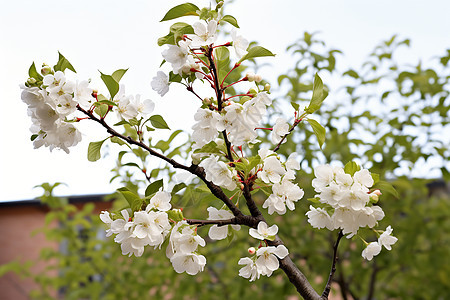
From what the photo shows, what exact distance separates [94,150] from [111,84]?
0.55 ft

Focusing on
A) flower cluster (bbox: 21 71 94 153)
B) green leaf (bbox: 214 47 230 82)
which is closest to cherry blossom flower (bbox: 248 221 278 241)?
green leaf (bbox: 214 47 230 82)

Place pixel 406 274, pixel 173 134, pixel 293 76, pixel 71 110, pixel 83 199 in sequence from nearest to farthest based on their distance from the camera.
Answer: pixel 71 110
pixel 173 134
pixel 293 76
pixel 406 274
pixel 83 199

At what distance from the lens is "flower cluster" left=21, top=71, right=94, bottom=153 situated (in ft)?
2.82

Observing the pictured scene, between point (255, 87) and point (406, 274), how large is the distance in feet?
7.36

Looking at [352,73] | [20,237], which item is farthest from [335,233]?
[20,237]

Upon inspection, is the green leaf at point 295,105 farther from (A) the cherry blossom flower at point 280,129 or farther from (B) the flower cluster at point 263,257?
(B) the flower cluster at point 263,257

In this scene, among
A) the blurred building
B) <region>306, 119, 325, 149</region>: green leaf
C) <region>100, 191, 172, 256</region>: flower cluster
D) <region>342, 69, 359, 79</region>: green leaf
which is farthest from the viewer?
the blurred building

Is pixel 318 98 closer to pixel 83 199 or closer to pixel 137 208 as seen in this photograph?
pixel 137 208

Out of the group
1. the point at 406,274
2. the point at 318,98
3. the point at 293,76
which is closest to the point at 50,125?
the point at 318,98

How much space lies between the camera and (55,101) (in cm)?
87

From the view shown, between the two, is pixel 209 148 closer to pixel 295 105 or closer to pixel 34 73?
pixel 295 105

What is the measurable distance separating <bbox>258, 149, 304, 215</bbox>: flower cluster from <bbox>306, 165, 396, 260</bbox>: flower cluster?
52 mm

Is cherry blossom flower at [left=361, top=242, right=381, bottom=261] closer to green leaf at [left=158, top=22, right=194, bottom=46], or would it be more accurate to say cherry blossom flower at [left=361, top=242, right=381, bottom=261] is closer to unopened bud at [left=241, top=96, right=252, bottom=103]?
unopened bud at [left=241, top=96, right=252, bottom=103]

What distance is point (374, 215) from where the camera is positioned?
36.4 inches
